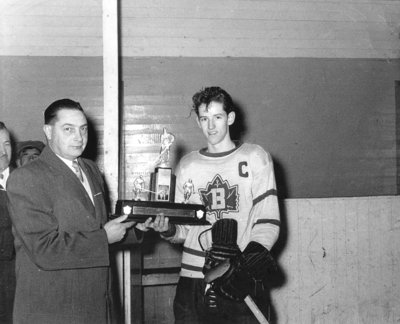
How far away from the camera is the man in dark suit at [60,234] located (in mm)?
2277

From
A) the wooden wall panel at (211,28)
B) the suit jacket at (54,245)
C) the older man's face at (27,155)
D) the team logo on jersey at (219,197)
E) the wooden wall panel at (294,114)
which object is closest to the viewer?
the suit jacket at (54,245)

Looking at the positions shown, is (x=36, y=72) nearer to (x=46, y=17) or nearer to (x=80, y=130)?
(x=46, y=17)

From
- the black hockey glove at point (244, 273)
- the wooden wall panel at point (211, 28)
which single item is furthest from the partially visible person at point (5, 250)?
the wooden wall panel at point (211, 28)

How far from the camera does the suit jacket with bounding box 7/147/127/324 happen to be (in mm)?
2273

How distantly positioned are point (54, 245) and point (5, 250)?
3.83 ft

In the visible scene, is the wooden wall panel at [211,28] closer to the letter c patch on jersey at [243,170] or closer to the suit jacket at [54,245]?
the letter c patch on jersey at [243,170]

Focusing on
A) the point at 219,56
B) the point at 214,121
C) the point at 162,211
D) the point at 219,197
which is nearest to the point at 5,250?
the point at 162,211

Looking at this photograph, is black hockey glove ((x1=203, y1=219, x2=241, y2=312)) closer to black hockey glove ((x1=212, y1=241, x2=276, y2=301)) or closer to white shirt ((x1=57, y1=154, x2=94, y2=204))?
black hockey glove ((x1=212, y1=241, x2=276, y2=301))

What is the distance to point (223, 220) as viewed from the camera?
251 cm

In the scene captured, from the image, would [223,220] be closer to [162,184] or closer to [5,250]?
[162,184]

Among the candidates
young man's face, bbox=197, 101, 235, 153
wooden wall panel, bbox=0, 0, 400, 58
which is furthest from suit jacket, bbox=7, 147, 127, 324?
wooden wall panel, bbox=0, 0, 400, 58

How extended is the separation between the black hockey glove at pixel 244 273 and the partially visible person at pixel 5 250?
1553 mm

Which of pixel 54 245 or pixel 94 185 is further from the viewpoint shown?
pixel 94 185

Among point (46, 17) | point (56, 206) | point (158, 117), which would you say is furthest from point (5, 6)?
point (56, 206)
